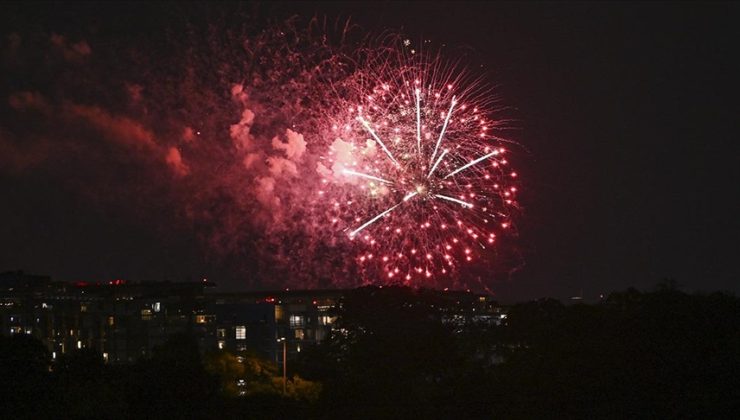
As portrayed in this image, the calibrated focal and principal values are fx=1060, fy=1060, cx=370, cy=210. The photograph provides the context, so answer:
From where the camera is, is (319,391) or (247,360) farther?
(247,360)

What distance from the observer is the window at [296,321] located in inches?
2183

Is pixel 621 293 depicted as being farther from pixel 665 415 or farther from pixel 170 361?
pixel 170 361

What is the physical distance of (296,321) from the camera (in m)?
55.7

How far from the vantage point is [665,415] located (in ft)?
68.0

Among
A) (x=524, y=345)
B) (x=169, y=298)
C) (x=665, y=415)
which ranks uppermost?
(x=169, y=298)

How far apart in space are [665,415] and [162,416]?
1044 cm

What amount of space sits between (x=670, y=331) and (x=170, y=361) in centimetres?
1146

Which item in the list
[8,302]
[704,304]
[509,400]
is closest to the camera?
[509,400]

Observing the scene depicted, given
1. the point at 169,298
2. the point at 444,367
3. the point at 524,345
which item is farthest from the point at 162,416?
the point at 169,298

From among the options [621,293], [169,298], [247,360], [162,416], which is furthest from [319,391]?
[169,298]

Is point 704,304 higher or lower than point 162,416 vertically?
higher

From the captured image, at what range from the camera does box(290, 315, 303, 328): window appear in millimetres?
55459

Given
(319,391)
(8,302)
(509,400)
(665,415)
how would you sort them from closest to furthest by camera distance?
1. (665,415)
2. (509,400)
3. (319,391)
4. (8,302)

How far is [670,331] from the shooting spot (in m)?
23.2
